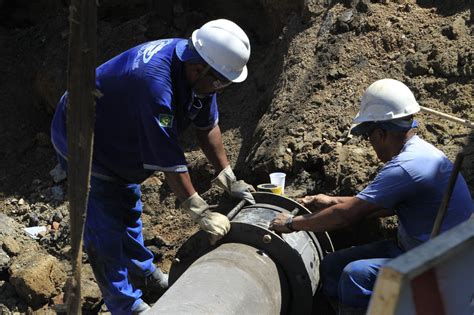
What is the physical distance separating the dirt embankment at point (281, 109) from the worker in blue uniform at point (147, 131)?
85 centimetres

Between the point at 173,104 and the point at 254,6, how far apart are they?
408cm

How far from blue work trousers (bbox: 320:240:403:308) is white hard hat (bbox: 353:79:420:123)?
0.85 metres

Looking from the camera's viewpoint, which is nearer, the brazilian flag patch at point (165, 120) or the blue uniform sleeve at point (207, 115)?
the brazilian flag patch at point (165, 120)

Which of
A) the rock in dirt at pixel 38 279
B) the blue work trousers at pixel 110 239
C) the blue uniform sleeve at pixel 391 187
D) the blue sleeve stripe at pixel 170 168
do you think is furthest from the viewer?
the rock in dirt at pixel 38 279

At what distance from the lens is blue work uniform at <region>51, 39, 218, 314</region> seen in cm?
377

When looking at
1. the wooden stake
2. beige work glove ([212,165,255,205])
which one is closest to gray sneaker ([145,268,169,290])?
beige work glove ([212,165,255,205])

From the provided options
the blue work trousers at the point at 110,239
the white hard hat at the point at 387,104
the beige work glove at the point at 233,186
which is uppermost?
the white hard hat at the point at 387,104

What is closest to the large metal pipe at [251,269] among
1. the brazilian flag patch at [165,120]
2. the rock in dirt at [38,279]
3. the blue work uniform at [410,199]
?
the blue work uniform at [410,199]

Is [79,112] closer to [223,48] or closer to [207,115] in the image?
[223,48]

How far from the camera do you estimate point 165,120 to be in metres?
3.73

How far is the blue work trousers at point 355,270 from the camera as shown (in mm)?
3674

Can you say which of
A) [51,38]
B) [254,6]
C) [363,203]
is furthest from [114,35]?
[363,203]

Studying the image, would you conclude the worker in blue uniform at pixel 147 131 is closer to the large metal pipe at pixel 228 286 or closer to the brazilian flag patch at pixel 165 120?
the brazilian flag patch at pixel 165 120

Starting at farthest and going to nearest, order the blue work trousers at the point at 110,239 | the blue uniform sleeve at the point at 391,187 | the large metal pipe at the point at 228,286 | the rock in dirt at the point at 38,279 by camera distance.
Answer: the rock in dirt at the point at 38,279
the blue work trousers at the point at 110,239
the blue uniform sleeve at the point at 391,187
the large metal pipe at the point at 228,286
